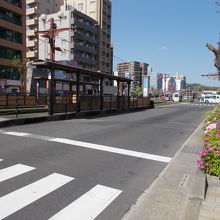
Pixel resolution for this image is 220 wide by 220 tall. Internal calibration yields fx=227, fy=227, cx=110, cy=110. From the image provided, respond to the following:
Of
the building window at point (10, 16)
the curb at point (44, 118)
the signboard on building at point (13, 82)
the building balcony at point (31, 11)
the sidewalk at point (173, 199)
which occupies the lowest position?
the sidewalk at point (173, 199)

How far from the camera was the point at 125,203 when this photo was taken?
3871 mm

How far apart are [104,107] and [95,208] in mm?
19990

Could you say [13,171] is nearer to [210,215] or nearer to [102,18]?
[210,215]

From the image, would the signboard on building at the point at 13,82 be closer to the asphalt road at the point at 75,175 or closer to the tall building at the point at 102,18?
the asphalt road at the point at 75,175

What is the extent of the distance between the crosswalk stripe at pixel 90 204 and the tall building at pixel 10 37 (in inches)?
1467

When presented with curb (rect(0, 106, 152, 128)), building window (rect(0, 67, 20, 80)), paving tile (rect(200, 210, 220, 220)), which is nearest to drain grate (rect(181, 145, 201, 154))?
paving tile (rect(200, 210, 220, 220))

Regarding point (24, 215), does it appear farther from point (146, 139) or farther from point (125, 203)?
point (146, 139)

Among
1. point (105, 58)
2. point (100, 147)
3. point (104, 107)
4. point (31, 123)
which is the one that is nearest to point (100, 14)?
point (105, 58)

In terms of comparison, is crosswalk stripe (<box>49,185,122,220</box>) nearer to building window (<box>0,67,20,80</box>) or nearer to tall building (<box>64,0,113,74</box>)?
building window (<box>0,67,20,80</box>)

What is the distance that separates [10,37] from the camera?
134 ft

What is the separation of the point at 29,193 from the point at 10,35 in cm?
4293

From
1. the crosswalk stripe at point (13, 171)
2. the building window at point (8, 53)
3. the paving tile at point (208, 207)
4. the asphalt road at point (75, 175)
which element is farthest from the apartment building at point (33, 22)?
the paving tile at point (208, 207)

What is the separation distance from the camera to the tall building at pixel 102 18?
248ft

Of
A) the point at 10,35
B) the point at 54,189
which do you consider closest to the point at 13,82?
the point at 10,35
